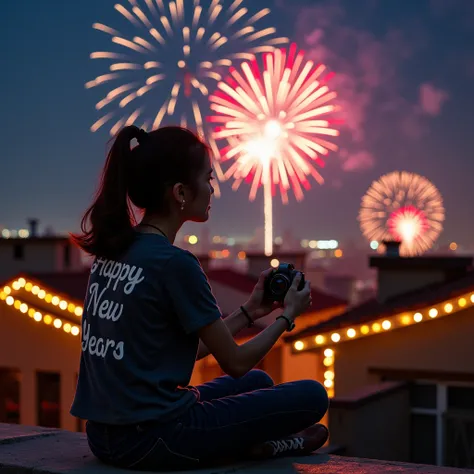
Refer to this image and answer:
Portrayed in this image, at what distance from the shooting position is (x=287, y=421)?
4.04m

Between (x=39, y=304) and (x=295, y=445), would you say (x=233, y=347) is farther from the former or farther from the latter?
(x=39, y=304)

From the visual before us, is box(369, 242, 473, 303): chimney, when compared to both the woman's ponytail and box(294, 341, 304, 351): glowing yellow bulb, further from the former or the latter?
the woman's ponytail

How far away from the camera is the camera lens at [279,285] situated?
4.17 meters

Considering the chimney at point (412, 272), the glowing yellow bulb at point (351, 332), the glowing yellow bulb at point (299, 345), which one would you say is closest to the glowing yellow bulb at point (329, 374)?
the glowing yellow bulb at point (299, 345)

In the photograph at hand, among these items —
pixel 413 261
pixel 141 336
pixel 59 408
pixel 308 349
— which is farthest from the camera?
pixel 59 408

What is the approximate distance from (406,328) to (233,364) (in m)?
10.0

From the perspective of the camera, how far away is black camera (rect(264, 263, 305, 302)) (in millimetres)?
4172

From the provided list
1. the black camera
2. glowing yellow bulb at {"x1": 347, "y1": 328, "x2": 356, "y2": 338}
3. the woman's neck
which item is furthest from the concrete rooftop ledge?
glowing yellow bulb at {"x1": 347, "y1": 328, "x2": 356, "y2": 338}

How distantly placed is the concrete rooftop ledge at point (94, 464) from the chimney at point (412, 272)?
1143cm

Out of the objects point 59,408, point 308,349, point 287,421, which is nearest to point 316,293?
point 59,408

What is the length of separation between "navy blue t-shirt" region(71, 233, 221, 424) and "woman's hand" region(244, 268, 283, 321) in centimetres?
53

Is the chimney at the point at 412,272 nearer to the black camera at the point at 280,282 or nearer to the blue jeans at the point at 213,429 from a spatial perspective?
the black camera at the point at 280,282

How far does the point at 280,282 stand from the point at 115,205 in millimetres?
838

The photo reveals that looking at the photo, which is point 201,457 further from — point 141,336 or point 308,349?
point 308,349
